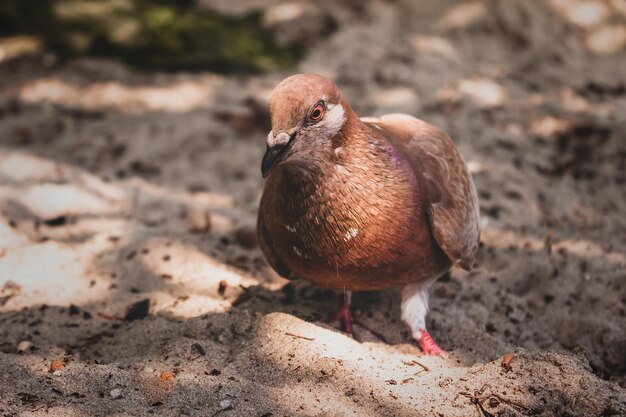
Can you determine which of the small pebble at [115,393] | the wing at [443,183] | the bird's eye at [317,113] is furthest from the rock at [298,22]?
the small pebble at [115,393]

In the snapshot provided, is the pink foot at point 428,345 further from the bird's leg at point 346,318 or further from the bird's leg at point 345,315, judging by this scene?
the bird's leg at point 345,315

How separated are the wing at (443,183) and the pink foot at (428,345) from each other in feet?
1.31

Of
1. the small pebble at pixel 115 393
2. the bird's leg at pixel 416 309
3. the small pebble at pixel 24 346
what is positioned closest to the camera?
the small pebble at pixel 115 393

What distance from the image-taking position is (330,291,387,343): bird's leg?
3.62m

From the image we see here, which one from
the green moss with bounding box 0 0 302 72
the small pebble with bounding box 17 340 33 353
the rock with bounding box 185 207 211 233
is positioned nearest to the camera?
the small pebble with bounding box 17 340 33 353

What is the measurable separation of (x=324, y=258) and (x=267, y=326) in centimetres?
44

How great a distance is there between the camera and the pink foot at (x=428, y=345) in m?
3.42

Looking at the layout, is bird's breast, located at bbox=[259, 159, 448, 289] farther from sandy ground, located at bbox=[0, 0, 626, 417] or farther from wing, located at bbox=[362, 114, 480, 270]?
sandy ground, located at bbox=[0, 0, 626, 417]

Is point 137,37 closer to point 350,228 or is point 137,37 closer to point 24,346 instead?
point 24,346

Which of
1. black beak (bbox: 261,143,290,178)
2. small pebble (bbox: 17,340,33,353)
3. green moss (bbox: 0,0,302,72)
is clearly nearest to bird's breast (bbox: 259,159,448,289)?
black beak (bbox: 261,143,290,178)

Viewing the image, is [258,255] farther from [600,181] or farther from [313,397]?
[600,181]

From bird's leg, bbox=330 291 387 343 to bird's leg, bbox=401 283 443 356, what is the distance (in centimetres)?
17

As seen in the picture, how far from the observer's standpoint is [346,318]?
368 cm

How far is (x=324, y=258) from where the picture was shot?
10.4 feet
